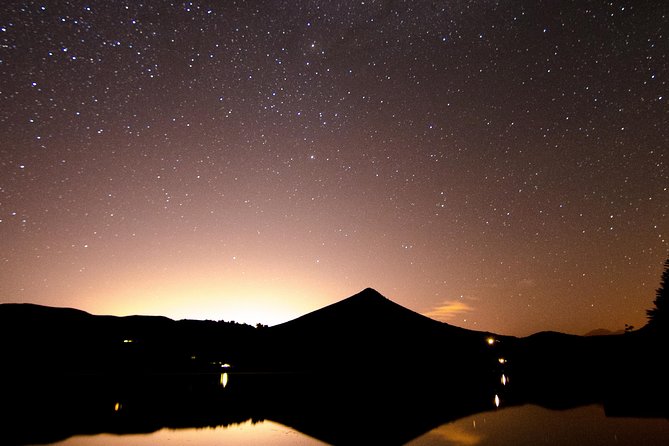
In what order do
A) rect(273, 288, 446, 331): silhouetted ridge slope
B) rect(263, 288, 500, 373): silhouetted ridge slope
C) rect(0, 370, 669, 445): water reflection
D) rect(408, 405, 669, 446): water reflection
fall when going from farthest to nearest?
rect(273, 288, 446, 331): silhouetted ridge slope
rect(263, 288, 500, 373): silhouetted ridge slope
rect(0, 370, 669, 445): water reflection
rect(408, 405, 669, 446): water reflection

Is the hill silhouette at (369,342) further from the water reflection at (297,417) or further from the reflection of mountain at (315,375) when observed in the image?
the water reflection at (297,417)

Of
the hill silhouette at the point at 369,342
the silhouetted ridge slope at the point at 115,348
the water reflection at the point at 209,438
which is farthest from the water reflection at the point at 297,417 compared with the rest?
the silhouetted ridge slope at the point at 115,348

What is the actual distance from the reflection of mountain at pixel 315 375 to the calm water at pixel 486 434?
49 centimetres

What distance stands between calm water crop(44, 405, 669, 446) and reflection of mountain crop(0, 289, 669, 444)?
49 centimetres

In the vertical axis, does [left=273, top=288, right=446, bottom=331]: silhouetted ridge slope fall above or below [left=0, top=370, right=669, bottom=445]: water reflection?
above

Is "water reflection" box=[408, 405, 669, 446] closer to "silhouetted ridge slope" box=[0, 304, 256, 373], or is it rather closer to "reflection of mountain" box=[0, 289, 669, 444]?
"reflection of mountain" box=[0, 289, 669, 444]

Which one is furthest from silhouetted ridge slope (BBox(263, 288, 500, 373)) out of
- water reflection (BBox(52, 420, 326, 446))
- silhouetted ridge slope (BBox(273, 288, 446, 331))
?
water reflection (BBox(52, 420, 326, 446))

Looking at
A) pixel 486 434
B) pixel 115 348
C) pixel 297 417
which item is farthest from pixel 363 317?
pixel 115 348

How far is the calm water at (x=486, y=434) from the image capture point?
621cm

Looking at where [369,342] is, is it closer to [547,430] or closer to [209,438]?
[547,430]

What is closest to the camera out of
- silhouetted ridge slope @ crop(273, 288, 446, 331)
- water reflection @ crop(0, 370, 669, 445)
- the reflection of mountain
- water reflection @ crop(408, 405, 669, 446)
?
water reflection @ crop(408, 405, 669, 446)

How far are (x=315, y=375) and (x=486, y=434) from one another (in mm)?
20417

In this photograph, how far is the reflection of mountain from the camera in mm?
8672

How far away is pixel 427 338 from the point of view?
85.3ft
